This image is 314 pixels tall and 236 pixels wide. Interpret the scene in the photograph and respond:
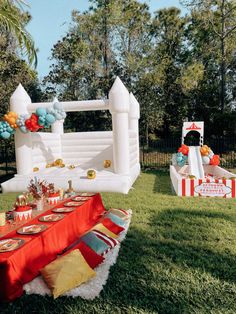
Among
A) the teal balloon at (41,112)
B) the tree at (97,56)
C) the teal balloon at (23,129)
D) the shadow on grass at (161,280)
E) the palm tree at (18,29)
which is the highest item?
the tree at (97,56)

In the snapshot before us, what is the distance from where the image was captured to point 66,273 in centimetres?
295

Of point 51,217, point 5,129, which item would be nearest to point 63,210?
point 51,217

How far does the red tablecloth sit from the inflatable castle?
3300mm

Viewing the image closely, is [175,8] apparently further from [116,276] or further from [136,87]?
[116,276]

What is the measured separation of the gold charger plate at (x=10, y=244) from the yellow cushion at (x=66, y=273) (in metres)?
0.39

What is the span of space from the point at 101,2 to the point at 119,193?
1649 centimetres

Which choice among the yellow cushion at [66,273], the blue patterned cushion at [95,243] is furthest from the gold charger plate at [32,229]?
the blue patterned cushion at [95,243]

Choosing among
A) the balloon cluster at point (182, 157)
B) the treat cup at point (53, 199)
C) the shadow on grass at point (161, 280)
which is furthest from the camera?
the balloon cluster at point (182, 157)

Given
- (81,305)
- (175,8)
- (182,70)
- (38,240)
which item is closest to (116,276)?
(81,305)

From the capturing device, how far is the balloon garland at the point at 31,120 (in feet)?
25.1

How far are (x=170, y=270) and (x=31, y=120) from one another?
5741 mm

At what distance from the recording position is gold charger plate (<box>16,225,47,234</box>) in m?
3.34

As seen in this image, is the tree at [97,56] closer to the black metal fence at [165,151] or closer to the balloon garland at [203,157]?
the black metal fence at [165,151]

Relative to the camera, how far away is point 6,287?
278 cm
